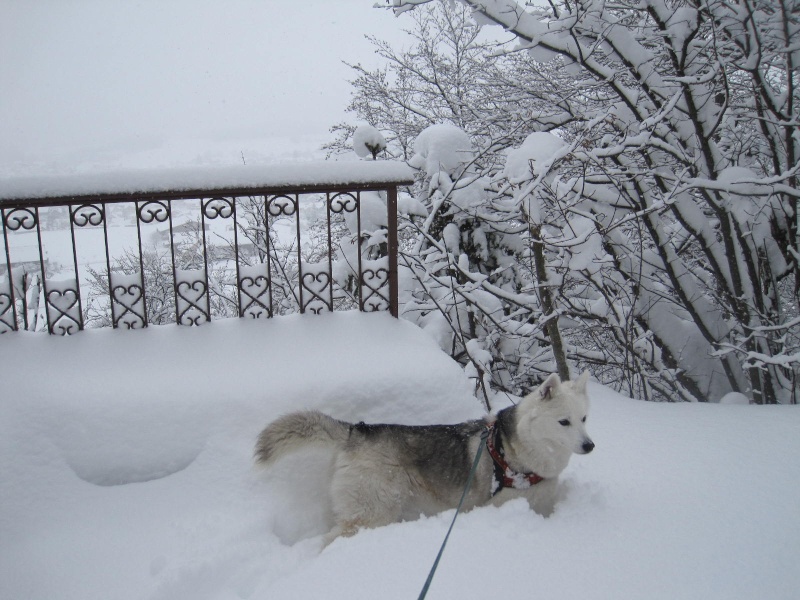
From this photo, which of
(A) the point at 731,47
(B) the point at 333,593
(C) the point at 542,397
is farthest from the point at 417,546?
→ (A) the point at 731,47

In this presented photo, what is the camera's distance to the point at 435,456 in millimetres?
2896

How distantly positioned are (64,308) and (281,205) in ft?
5.58

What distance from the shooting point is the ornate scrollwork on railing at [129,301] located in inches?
144

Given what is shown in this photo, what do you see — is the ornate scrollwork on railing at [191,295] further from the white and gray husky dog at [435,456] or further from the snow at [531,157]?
the snow at [531,157]

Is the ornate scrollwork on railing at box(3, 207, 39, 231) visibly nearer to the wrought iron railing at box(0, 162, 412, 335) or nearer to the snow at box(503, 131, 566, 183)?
the wrought iron railing at box(0, 162, 412, 335)

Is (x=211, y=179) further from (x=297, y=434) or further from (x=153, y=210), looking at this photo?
(x=297, y=434)

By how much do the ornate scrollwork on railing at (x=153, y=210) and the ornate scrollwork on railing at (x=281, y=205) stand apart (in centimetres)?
73

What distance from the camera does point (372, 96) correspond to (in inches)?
470

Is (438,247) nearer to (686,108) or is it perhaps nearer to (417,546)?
(686,108)

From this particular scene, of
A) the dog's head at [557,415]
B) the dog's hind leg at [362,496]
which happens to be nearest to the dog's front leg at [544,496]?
the dog's head at [557,415]

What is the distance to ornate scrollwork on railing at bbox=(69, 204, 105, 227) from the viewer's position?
350cm

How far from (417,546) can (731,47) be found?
5730mm

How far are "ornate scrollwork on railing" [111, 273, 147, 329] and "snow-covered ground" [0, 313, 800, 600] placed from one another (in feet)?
0.42

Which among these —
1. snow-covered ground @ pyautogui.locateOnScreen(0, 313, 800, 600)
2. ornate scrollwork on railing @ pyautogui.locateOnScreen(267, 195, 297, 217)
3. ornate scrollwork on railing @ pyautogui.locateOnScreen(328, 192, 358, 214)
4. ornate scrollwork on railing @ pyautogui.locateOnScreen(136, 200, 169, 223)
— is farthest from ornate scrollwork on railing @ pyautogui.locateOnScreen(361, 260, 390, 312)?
ornate scrollwork on railing @ pyautogui.locateOnScreen(136, 200, 169, 223)
